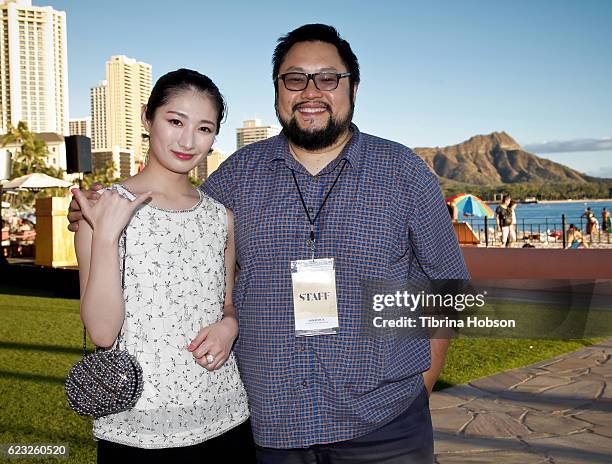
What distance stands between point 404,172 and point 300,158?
12.8 inches

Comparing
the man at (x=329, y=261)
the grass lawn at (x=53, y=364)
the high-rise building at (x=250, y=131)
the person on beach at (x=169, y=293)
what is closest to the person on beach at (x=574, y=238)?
Result: the grass lawn at (x=53, y=364)

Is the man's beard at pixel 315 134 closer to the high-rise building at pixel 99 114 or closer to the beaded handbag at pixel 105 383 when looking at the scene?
the beaded handbag at pixel 105 383

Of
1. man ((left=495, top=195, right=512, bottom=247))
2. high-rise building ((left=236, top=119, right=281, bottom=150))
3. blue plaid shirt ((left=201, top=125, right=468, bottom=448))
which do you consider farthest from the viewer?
high-rise building ((left=236, top=119, right=281, bottom=150))

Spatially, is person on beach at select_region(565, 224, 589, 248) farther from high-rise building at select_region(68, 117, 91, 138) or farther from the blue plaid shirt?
high-rise building at select_region(68, 117, 91, 138)

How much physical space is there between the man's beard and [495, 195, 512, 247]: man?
1581 centimetres

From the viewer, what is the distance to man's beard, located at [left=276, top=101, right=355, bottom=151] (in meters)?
1.94

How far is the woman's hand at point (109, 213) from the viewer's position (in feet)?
4.77

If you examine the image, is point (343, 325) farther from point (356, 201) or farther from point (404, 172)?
point (404, 172)

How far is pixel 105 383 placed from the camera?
1.49 metres

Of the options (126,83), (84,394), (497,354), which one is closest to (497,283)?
(497,354)

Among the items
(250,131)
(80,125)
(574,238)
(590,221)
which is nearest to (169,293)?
(574,238)

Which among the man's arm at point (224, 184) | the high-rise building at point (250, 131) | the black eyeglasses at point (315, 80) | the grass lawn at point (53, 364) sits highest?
the high-rise building at point (250, 131)

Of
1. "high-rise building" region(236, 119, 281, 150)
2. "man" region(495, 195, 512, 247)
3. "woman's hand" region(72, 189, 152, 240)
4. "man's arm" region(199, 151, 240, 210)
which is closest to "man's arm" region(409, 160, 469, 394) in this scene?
"man's arm" region(199, 151, 240, 210)

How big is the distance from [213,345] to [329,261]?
16.6 inches
